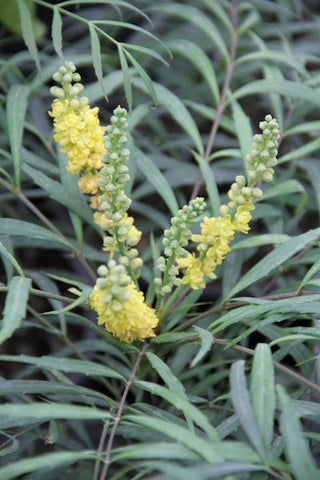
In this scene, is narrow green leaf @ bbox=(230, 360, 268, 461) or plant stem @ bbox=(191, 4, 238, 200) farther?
plant stem @ bbox=(191, 4, 238, 200)

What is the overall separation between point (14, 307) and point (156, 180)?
0.50 meters

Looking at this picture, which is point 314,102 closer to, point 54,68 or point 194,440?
point 54,68

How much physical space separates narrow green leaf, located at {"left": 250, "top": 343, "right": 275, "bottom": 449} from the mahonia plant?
0.58ft

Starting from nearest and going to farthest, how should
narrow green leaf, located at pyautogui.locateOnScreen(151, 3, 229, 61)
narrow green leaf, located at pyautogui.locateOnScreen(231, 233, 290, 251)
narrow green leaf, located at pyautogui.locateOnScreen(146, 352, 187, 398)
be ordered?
narrow green leaf, located at pyautogui.locateOnScreen(146, 352, 187, 398)
narrow green leaf, located at pyautogui.locateOnScreen(231, 233, 290, 251)
narrow green leaf, located at pyautogui.locateOnScreen(151, 3, 229, 61)

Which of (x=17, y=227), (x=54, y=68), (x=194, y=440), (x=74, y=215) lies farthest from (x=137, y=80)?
(x=194, y=440)

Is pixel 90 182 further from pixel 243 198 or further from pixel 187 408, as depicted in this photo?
pixel 187 408

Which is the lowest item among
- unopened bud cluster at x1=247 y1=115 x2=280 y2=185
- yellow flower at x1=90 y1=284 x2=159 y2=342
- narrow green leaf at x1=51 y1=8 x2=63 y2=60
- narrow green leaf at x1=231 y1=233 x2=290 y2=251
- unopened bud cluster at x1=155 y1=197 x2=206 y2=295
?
yellow flower at x1=90 y1=284 x2=159 y2=342

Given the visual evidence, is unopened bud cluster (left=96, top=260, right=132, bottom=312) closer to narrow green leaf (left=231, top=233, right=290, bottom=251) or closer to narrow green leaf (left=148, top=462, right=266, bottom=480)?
narrow green leaf (left=148, top=462, right=266, bottom=480)

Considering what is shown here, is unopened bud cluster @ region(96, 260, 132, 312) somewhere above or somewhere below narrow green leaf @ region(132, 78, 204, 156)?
below

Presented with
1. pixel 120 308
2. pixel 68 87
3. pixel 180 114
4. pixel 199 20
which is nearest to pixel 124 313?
pixel 120 308

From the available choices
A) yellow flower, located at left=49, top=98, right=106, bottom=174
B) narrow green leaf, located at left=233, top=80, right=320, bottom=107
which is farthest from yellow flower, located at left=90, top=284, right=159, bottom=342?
narrow green leaf, located at left=233, top=80, right=320, bottom=107

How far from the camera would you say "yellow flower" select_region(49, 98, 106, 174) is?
0.94m

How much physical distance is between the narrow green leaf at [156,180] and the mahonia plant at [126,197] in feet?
0.63

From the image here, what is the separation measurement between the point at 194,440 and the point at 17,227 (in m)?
0.49
